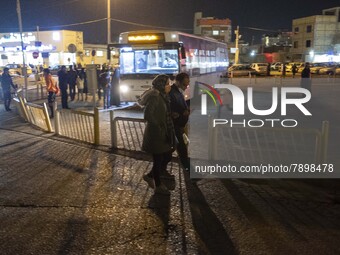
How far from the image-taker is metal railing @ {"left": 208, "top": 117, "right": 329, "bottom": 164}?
6496 millimetres

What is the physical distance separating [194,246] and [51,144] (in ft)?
20.4

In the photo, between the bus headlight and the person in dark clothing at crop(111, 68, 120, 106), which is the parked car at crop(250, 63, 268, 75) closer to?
the person in dark clothing at crop(111, 68, 120, 106)

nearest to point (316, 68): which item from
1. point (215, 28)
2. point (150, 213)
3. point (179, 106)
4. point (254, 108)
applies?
point (254, 108)

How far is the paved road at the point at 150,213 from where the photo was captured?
4.26 m

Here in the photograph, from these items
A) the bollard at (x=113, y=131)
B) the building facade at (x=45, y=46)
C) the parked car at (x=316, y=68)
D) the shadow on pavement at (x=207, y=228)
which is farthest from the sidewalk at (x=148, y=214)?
the building facade at (x=45, y=46)

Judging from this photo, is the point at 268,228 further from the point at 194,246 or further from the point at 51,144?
the point at 51,144

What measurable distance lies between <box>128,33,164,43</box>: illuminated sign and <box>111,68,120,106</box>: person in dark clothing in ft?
5.36

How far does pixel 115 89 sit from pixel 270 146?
9.63 m

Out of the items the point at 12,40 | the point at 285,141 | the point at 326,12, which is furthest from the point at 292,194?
the point at 326,12

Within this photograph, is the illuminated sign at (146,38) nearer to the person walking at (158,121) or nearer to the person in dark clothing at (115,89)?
the person in dark clothing at (115,89)

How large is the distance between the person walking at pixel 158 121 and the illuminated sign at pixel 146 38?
32.3 ft

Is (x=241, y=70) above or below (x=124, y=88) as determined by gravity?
above

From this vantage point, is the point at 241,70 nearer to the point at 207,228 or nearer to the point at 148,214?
the point at 148,214

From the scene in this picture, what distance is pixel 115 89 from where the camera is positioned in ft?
55.1
